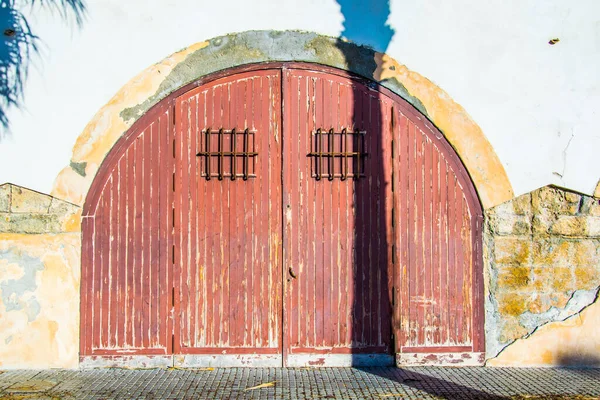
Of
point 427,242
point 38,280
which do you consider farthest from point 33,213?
point 427,242

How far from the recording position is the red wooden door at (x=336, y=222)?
5.85 m

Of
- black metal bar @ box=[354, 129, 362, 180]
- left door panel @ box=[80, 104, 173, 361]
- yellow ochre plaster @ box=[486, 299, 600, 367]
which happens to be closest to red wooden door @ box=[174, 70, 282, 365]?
left door panel @ box=[80, 104, 173, 361]

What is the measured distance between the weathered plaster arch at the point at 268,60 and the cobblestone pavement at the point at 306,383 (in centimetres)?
159

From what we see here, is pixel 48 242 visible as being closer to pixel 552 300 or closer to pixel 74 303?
pixel 74 303

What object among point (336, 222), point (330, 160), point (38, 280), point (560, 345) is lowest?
point (560, 345)

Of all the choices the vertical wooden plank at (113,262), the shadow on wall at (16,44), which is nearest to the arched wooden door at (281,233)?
the vertical wooden plank at (113,262)

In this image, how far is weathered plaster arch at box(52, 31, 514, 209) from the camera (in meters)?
5.84

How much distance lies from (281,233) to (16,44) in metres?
3.03

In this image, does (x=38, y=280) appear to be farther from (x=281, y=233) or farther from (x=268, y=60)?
(x=268, y=60)

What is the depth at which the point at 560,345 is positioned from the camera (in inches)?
230

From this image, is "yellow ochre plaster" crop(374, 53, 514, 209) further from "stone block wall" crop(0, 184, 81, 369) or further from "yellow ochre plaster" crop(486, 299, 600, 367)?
"stone block wall" crop(0, 184, 81, 369)

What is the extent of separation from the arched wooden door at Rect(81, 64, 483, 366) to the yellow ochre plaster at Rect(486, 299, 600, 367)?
38cm

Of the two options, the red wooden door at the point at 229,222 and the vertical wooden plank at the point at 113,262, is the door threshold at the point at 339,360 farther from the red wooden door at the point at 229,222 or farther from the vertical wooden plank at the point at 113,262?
the vertical wooden plank at the point at 113,262

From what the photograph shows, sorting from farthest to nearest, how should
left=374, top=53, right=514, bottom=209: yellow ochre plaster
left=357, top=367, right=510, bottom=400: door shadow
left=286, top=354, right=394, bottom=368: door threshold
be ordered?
1. left=374, top=53, right=514, bottom=209: yellow ochre plaster
2. left=286, top=354, right=394, bottom=368: door threshold
3. left=357, top=367, right=510, bottom=400: door shadow
